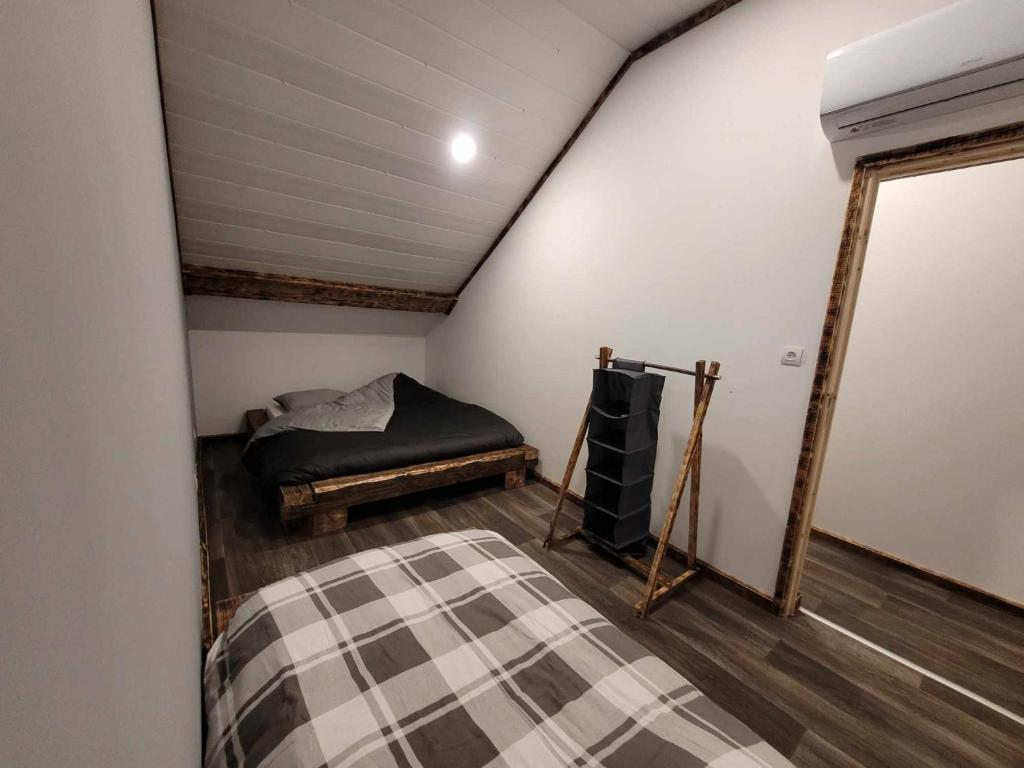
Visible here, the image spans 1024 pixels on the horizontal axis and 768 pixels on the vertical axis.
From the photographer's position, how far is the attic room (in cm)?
38

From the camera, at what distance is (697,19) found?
6.80 feet

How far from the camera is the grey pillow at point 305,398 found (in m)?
3.51

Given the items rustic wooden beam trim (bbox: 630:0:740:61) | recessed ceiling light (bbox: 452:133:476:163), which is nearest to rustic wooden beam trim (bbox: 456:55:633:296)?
rustic wooden beam trim (bbox: 630:0:740:61)

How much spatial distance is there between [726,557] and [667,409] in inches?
31.9

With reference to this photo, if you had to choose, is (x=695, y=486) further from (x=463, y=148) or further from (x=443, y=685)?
(x=463, y=148)

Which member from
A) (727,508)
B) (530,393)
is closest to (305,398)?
(530,393)

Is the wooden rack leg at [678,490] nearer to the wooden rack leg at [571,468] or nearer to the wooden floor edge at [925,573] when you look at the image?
the wooden rack leg at [571,468]

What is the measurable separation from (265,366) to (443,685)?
369 centimetres

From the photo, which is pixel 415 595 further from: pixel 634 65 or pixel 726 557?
pixel 634 65

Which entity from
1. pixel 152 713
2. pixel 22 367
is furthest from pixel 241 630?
pixel 22 367

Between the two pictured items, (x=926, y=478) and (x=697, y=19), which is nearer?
(x=697, y=19)

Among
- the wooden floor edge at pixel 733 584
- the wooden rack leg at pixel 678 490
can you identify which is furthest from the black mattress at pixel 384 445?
the wooden rack leg at pixel 678 490

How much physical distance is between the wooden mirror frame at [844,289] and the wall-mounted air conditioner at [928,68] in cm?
12

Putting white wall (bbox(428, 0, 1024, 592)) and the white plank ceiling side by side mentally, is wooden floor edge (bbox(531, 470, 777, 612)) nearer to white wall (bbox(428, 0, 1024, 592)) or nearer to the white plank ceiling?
white wall (bbox(428, 0, 1024, 592))
